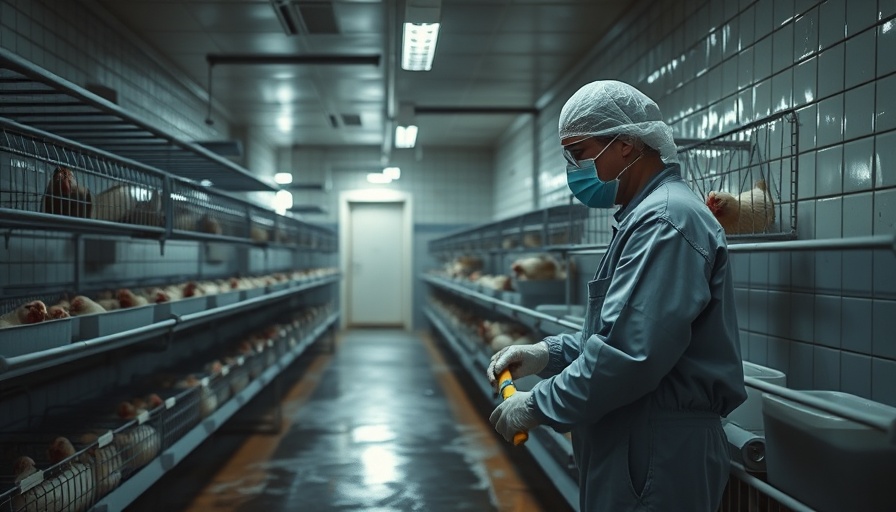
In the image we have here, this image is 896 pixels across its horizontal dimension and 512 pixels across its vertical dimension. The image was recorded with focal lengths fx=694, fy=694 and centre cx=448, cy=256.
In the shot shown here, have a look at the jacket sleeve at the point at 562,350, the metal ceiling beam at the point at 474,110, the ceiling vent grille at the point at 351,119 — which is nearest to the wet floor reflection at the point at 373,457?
the jacket sleeve at the point at 562,350

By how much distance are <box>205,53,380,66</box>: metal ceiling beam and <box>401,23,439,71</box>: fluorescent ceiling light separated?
1415 millimetres

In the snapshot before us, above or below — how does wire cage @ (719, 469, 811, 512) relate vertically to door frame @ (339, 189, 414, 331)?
below

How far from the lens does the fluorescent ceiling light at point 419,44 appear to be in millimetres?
4297

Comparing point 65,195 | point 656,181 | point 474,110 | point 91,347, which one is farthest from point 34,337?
point 474,110

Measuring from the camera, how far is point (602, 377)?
4.83 feet

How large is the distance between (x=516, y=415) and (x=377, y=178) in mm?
10450

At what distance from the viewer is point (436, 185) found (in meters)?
12.2

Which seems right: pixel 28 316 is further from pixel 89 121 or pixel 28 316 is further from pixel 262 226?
pixel 262 226

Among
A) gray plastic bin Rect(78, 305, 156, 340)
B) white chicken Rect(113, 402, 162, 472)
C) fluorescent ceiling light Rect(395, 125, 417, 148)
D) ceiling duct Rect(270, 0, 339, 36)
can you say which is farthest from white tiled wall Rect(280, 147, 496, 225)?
gray plastic bin Rect(78, 305, 156, 340)

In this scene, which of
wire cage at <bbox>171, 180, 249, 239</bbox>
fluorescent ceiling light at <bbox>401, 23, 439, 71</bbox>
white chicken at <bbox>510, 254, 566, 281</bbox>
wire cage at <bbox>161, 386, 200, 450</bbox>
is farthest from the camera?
white chicken at <bbox>510, 254, 566, 281</bbox>

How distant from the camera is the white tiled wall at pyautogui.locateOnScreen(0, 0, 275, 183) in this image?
156 inches

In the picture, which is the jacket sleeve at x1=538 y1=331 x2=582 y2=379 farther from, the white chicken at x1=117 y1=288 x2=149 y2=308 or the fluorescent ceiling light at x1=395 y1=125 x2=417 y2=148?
the fluorescent ceiling light at x1=395 y1=125 x2=417 y2=148

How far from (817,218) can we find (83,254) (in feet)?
13.5

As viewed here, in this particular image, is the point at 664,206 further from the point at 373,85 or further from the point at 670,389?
the point at 373,85
